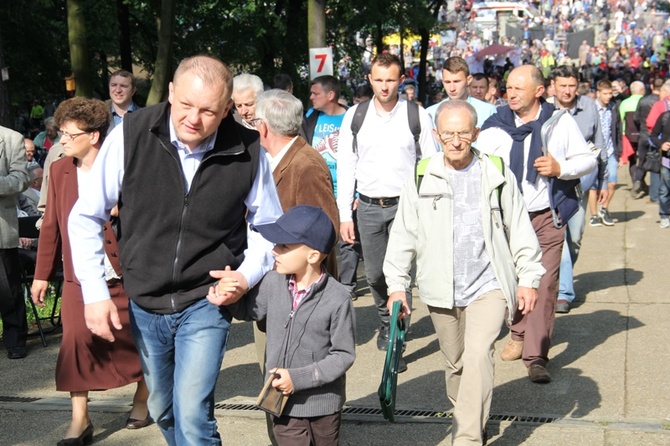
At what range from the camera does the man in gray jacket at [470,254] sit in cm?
516

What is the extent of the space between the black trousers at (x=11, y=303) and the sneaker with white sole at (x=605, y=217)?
336 inches

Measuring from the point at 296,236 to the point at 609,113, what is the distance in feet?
36.5

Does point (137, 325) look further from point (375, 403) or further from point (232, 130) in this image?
point (375, 403)

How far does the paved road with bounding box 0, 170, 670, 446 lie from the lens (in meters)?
5.75

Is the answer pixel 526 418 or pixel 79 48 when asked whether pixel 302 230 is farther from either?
pixel 79 48

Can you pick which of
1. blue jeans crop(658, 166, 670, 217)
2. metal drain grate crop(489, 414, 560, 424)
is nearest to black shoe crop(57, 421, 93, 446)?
metal drain grate crop(489, 414, 560, 424)

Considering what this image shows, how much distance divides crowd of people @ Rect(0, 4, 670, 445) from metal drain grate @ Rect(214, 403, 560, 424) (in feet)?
1.83

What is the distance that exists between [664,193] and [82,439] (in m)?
9.76

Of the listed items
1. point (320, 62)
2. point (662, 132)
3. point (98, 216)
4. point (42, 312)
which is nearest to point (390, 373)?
point (98, 216)

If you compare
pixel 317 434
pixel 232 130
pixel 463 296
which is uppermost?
pixel 232 130

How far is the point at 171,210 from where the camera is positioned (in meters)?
4.04

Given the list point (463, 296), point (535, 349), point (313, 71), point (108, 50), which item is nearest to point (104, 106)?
point (463, 296)

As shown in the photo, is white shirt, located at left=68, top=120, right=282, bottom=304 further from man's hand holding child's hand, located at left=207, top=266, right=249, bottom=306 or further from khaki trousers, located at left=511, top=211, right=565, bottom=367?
khaki trousers, located at left=511, top=211, right=565, bottom=367

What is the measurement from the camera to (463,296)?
527 centimetres
